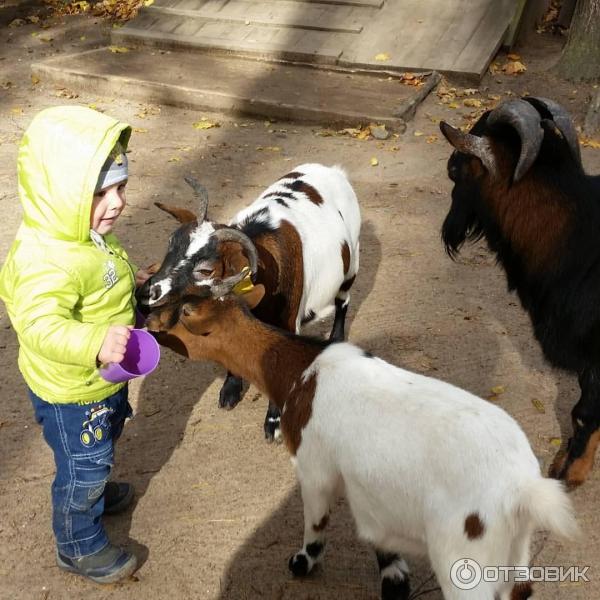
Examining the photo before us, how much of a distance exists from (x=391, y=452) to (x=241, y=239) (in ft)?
4.88

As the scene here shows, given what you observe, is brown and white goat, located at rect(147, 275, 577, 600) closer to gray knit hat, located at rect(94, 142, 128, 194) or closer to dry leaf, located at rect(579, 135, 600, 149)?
gray knit hat, located at rect(94, 142, 128, 194)

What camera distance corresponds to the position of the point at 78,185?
2.61m

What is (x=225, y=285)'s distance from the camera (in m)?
3.19

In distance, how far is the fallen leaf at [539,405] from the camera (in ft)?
14.2

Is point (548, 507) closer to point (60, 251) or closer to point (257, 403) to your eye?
point (60, 251)

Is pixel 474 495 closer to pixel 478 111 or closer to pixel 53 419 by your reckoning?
pixel 53 419

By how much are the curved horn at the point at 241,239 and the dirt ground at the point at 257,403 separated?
1.21m

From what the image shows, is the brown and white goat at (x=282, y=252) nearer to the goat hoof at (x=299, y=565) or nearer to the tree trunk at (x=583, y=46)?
the goat hoof at (x=299, y=565)

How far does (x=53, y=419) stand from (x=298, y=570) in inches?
51.8

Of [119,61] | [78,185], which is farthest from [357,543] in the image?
[119,61]

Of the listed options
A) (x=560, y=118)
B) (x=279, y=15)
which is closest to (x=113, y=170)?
(x=560, y=118)

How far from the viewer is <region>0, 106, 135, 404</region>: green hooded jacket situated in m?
2.58

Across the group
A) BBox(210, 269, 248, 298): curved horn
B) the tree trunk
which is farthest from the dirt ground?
the tree trunk

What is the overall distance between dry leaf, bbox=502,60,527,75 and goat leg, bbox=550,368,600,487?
7.12 m
